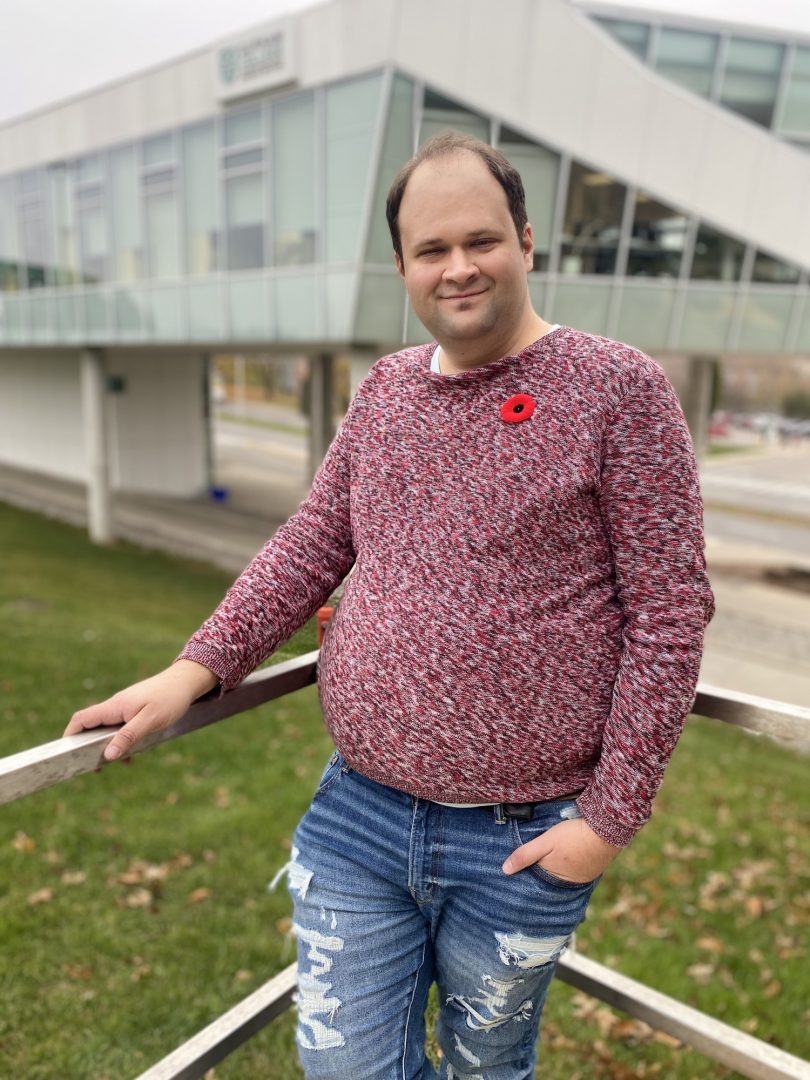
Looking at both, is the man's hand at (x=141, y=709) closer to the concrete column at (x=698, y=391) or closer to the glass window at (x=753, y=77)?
the glass window at (x=753, y=77)

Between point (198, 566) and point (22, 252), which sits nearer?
point (198, 566)

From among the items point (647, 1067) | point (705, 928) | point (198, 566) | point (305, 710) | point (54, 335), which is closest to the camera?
point (647, 1067)

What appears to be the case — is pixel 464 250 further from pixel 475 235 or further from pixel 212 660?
pixel 212 660

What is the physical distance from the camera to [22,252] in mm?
18609

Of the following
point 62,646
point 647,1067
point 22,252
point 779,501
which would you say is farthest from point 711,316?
point 779,501

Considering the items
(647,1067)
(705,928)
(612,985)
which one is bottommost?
(705,928)

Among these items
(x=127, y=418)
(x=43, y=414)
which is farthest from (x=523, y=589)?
(x=43, y=414)

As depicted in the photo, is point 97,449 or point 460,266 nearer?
point 460,266

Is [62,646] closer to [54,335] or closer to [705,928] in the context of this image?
[705,928]

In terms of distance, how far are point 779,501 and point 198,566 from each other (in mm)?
24827

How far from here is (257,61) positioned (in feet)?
40.0

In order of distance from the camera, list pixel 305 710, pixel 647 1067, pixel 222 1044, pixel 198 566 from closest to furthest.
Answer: pixel 222 1044 < pixel 647 1067 < pixel 305 710 < pixel 198 566

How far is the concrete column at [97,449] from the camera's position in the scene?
17.9 meters

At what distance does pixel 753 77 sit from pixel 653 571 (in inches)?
681
